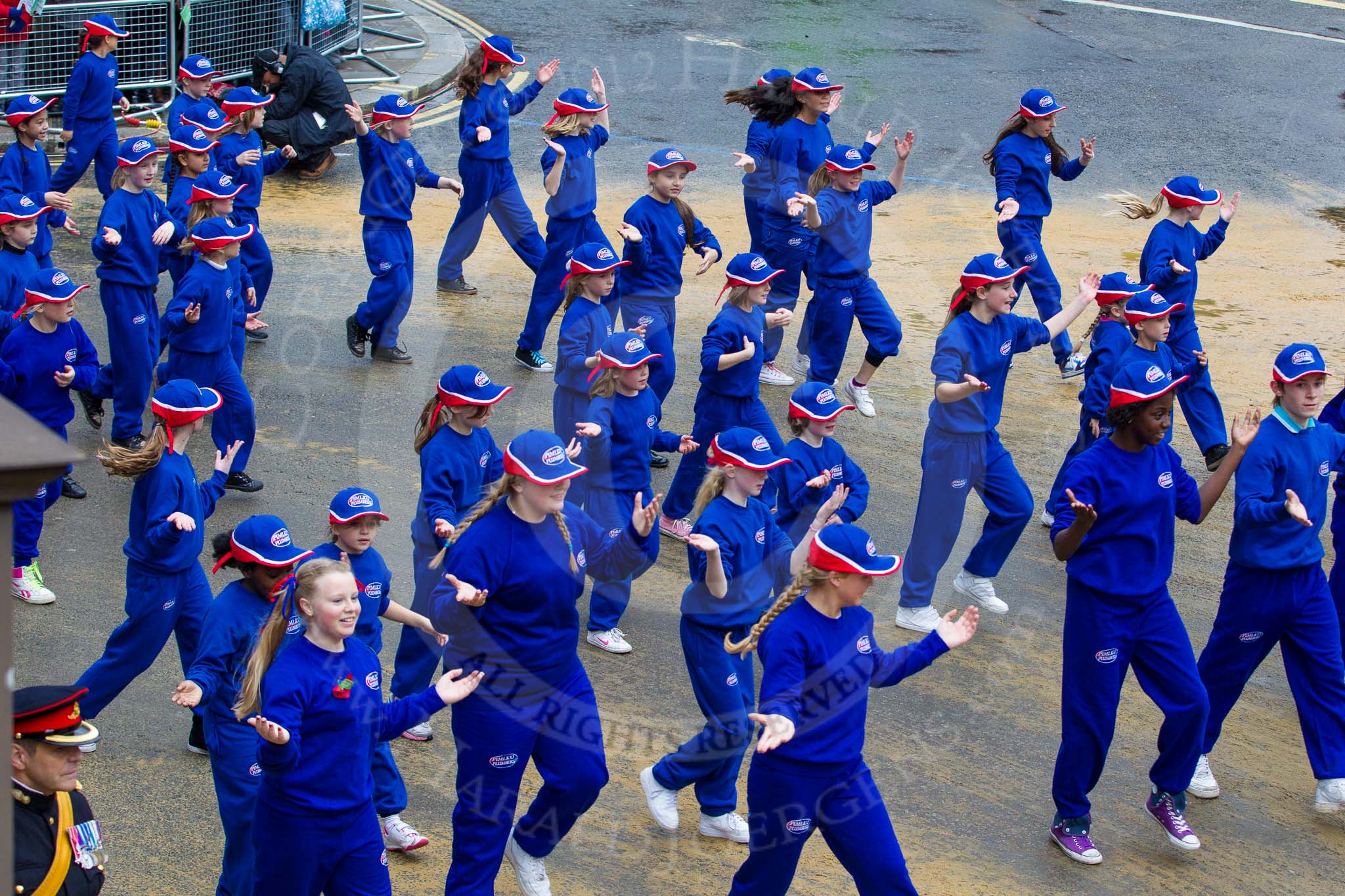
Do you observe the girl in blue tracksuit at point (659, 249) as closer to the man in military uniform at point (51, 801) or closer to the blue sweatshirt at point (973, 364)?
the blue sweatshirt at point (973, 364)

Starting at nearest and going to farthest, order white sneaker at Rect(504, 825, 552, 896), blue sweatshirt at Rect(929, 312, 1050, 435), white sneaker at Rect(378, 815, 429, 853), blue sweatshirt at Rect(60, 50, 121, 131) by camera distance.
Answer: white sneaker at Rect(504, 825, 552, 896) → white sneaker at Rect(378, 815, 429, 853) → blue sweatshirt at Rect(929, 312, 1050, 435) → blue sweatshirt at Rect(60, 50, 121, 131)

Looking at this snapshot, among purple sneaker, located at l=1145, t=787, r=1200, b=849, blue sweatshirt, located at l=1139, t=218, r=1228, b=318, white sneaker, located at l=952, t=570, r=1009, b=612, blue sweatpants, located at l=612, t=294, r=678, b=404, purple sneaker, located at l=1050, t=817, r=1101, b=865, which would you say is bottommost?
white sneaker, located at l=952, t=570, r=1009, b=612

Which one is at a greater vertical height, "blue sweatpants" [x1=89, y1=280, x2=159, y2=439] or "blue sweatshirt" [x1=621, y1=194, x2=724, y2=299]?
"blue sweatshirt" [x1=621, y1=194, x2=724, y2=299]

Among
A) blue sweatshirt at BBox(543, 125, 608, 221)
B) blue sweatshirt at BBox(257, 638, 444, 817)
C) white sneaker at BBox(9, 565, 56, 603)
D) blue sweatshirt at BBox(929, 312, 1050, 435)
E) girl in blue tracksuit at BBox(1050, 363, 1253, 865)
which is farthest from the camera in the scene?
blue sweatshirt at BBox(543, 125, 608, 221)

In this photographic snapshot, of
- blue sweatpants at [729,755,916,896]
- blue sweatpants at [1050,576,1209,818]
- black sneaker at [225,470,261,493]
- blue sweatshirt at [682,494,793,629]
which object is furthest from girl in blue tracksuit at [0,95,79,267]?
blue sweatpants at [1050,576,1209,818]

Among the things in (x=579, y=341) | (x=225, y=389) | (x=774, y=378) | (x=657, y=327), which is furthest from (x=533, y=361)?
(x=225, y=389)

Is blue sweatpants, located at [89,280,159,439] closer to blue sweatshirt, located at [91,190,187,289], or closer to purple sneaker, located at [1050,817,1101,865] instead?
blue sweatshirt, located at [91,190,187,289]

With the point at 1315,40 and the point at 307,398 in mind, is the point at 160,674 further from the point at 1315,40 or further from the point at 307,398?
Answer: the point at 1315,40

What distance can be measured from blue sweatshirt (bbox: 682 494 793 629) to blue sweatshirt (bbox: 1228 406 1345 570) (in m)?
2.04

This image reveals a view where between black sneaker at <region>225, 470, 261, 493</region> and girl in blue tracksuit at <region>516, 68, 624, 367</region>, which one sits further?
girl in blue tracksuit at <region>516, 68, 624, 367</region>

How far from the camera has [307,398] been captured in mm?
10250

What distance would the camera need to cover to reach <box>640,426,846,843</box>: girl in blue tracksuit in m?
6.12

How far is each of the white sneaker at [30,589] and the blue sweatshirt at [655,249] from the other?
408 cm

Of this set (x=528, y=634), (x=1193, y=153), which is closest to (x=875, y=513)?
(x=528, y=634)
